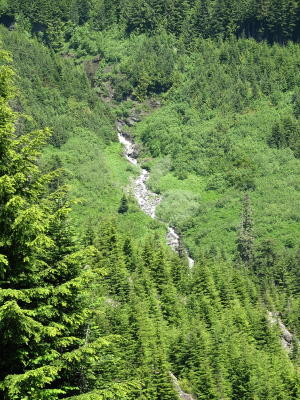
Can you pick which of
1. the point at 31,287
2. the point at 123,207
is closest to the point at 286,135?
the point at 123,207

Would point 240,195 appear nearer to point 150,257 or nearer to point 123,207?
point 123,207

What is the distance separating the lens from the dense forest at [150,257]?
17.8 meters

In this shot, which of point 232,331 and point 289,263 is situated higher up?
point 232,331

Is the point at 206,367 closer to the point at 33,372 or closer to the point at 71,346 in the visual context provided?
the point at 71,346

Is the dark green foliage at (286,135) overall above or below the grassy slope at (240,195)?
above

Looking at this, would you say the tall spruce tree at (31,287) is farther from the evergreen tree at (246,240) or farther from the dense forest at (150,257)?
the evergreen tree at (246,240)

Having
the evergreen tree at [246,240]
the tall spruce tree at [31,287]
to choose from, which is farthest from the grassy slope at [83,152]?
the tall spruce tree at [31,287]

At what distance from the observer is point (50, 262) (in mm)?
20344

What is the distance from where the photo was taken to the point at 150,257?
9006cm

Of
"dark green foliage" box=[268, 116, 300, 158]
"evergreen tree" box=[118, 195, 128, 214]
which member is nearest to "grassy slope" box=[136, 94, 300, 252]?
"dark green foliage" box=[268, 116, 300, 158]

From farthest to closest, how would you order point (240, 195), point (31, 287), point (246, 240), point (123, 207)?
1. point (240, 195)
2. point (123, 207)
3. point (246, 240)
4. point (31, 287)

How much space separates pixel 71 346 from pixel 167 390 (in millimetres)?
36499

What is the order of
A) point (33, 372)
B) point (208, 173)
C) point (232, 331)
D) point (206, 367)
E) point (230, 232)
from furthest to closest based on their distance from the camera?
point (208, 173)
point (230, 232)
point (232, 331)
point (206, 367)
point (33, 372)

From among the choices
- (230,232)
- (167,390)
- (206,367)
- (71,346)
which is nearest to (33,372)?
(71,346)
